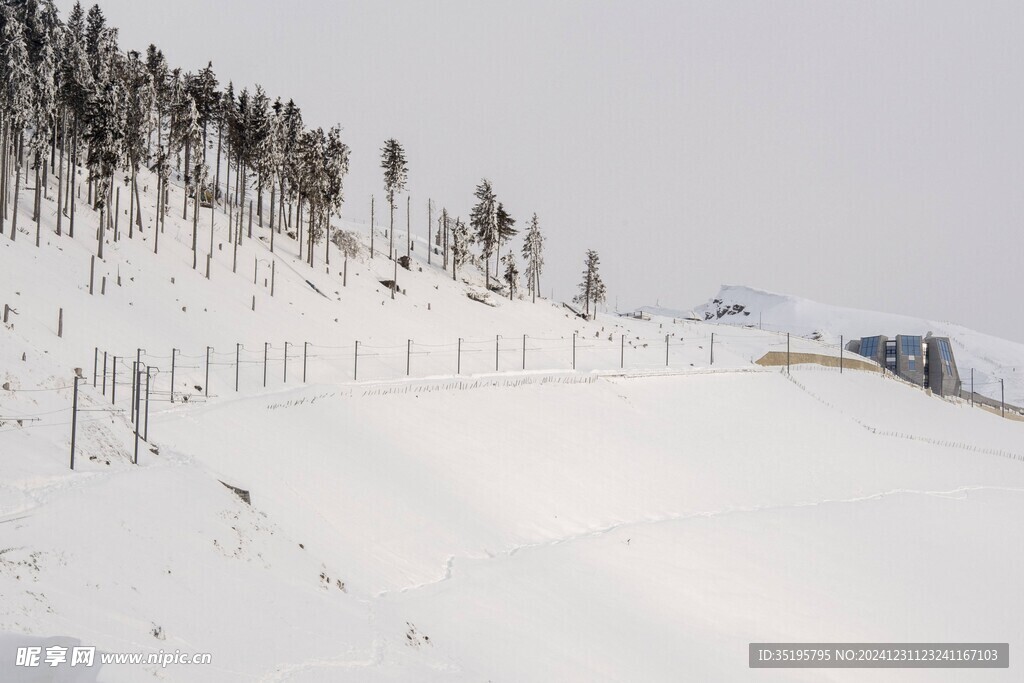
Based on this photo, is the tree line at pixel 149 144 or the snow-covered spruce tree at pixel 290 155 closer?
the tree line at pixel 149 144

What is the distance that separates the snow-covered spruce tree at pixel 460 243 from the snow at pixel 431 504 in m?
27.6

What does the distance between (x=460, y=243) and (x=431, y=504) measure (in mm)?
80506

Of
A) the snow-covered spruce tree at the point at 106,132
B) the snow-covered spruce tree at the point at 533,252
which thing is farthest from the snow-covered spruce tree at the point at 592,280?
the snow-covered spruce tree at the point at 106,132

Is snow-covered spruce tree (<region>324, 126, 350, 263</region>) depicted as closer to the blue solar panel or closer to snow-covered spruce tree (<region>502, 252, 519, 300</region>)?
snow-covered spruce tree (<region>502, 252, 519, 300</region>)

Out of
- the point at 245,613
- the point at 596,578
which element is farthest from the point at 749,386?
the point at 245,613

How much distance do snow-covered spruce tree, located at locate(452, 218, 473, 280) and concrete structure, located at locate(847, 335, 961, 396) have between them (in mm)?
63661

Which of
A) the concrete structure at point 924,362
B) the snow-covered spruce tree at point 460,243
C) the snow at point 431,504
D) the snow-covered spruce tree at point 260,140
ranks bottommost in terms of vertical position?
the snow at point 431,504

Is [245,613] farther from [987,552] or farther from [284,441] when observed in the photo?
[987,552]

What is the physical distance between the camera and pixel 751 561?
3538 centimetres

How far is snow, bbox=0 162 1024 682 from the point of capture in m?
13.9

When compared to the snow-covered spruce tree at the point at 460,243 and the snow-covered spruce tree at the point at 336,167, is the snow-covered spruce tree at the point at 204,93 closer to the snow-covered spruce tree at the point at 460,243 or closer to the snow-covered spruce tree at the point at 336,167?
the snow-covered spruce tree at the point at 336,167

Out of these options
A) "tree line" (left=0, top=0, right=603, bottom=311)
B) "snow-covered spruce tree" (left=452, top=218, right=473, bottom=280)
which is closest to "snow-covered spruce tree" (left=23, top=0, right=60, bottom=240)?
"tree line" (left=0, top=0, right=603, bottom=311)

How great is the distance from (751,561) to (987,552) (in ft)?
56.3

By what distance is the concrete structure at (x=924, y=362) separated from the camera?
12662cm
